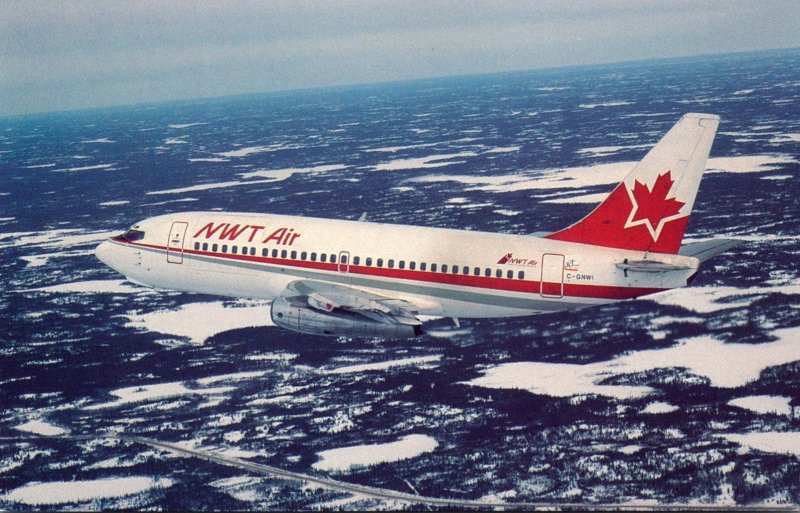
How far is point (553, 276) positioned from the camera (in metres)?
43.4

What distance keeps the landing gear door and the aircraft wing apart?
10.3m

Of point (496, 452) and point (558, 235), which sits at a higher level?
point (558, 235)

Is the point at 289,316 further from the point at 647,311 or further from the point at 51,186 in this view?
the point at 51,186

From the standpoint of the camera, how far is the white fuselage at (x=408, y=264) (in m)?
43.0

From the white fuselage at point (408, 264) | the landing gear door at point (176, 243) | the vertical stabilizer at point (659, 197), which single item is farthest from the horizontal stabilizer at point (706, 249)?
the landing gear door at point (176, 243)

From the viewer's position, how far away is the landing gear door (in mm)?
50650

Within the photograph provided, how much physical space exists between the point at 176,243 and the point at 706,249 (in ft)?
115

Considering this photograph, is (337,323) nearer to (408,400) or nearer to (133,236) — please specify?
(408,400)

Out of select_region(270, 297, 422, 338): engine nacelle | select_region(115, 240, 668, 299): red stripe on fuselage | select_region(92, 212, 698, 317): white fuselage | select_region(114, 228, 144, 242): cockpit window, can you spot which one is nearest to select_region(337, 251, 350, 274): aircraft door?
select_region(92, 212, 698, 317): white fuselage

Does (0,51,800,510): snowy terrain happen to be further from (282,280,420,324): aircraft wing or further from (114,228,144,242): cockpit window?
(114,228,144,242): cockpit window

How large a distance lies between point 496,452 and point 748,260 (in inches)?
1892

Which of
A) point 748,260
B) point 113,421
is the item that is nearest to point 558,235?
point 113,421

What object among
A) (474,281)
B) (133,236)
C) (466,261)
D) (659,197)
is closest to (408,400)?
(474,281)

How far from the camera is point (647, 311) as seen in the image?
62.1m
